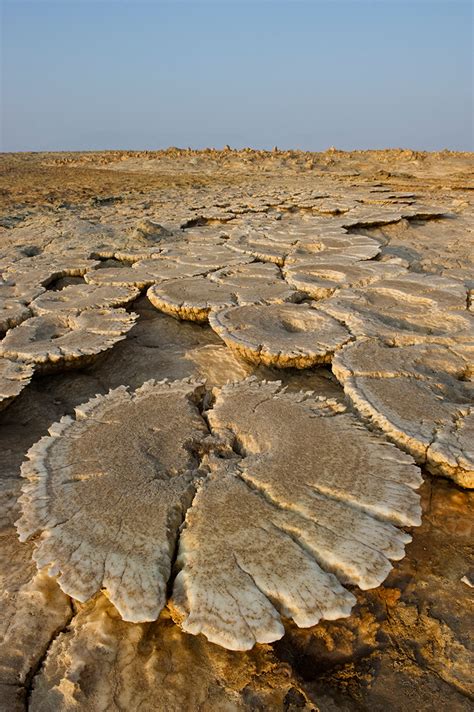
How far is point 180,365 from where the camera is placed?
2.90m

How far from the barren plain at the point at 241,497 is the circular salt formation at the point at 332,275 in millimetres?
26

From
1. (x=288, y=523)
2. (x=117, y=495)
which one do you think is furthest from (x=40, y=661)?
(x=288, y=523)

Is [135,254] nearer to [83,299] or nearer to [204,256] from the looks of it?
[204,256]

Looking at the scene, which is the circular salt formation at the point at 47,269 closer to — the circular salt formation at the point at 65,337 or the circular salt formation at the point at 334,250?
the circular salt formation at the point at 65,337

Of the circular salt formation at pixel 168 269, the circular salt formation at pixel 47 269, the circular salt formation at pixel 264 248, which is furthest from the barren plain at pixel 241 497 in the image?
the circular salt formation at pixel 264 248

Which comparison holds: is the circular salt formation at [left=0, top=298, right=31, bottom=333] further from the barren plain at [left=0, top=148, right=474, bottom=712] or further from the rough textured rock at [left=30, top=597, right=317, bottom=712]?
the rough textured rock at [left=30, top=597, right=317, bottom=712]

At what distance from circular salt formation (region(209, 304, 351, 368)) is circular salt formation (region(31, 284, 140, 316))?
33.7 inches

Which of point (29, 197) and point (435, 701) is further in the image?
point (29, 197)

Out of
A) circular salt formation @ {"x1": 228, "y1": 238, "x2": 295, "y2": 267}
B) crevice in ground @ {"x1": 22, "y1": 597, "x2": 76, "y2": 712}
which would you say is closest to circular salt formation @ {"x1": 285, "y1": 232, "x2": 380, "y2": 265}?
circular salt formation @ {"x1": 228, "y1": 238, "x2": 295, "y2": 267}

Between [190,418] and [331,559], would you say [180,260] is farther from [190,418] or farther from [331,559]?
[331,559]

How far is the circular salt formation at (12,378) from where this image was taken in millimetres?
2285

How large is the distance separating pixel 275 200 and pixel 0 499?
7.38 m

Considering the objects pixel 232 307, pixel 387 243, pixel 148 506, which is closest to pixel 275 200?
pixel 387 243

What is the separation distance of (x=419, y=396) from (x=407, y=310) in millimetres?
1154
